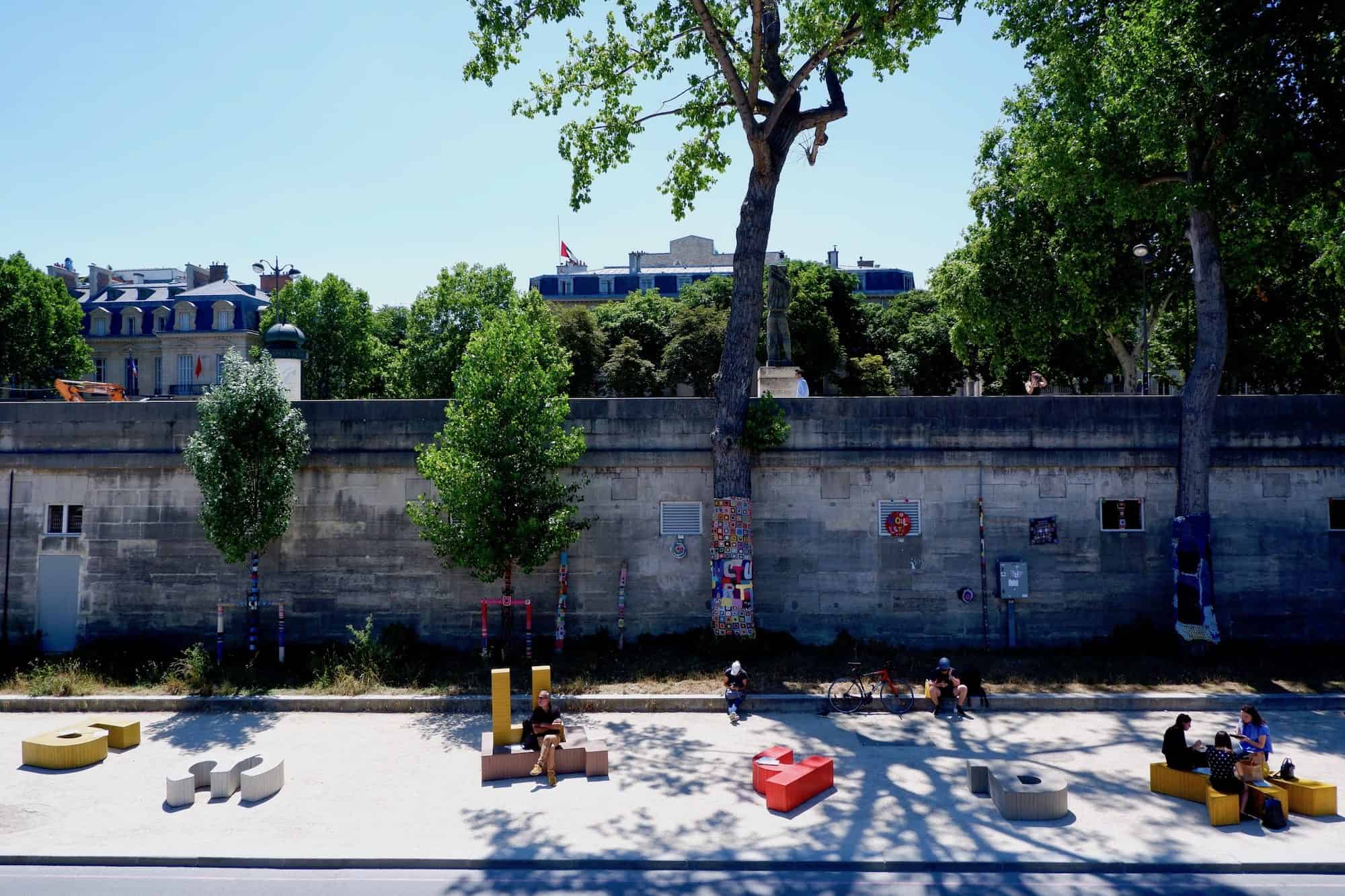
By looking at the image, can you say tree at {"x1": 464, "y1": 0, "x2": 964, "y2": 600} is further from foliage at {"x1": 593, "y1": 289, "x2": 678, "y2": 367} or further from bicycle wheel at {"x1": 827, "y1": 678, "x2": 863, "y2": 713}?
foliage at {"x1": 593, "y1": 289, "x2": 678, "y2": 367}

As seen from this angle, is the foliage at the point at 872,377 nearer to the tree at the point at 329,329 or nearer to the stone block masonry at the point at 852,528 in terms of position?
the tree at the point at 329,329

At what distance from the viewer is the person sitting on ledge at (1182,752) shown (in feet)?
34.0

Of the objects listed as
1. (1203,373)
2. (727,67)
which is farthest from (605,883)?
(1203,373)

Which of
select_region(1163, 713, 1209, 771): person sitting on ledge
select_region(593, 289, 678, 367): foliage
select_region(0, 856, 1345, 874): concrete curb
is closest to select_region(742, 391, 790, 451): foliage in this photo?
select_region(1163, 713, 1209, 771): person sitting on ledge

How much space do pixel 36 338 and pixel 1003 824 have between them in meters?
54.6

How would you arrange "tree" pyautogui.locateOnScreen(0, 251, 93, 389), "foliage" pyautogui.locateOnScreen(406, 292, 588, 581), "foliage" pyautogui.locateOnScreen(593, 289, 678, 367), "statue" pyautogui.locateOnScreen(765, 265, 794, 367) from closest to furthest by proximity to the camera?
"foliage" pyautogui.locateOnScreen(406, 292, 588, 581), "statue" pyautogui.locateOnScreen(765, 265, 794, 367), "tree" pyautogui.locateOnScreen(0, 251, 93, 389), "foliage" pyautogui.locateOnScreen(593, 289, 678, 367)

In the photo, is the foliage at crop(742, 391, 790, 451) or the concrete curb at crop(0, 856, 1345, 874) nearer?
the concrete curb at crop(0, 856, 1345, 874)

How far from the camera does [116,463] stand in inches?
684

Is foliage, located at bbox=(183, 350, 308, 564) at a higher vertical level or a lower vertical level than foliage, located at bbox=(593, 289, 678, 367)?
lower

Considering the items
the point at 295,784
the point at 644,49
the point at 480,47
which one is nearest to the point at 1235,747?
the point at 295,784

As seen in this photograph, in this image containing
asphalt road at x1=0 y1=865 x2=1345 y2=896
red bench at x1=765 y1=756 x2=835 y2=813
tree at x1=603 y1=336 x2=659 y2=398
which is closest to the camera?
asphalt road at x1=0 y1=865 x2=1345 y2=896

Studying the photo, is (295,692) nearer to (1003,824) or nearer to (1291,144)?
(1003,824)

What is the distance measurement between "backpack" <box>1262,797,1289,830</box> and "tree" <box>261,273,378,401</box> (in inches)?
1937

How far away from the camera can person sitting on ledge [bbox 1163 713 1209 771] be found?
1035cm
